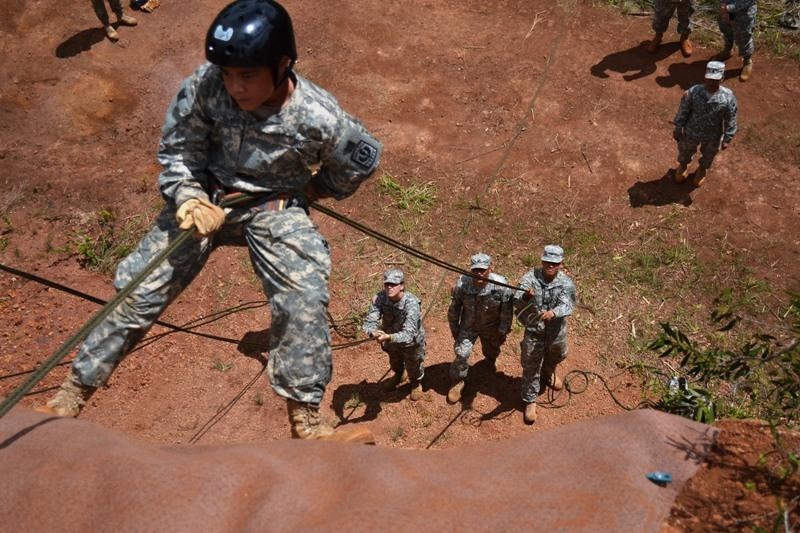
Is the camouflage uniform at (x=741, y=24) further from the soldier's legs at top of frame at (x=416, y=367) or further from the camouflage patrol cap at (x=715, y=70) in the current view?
the soldier's legs at top of frame at (x=416, y=367)

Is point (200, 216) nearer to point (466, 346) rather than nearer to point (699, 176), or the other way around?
point (466, 346)

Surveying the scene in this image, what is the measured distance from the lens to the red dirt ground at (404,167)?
10719 mm

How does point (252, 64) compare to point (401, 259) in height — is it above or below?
above

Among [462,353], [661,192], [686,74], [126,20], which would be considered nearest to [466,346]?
[462,353]

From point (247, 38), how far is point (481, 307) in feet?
19.2

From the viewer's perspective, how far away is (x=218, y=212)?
15.6 feet

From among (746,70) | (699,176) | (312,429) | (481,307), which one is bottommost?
(481,307)

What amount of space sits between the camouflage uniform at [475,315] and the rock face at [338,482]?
5312 mm

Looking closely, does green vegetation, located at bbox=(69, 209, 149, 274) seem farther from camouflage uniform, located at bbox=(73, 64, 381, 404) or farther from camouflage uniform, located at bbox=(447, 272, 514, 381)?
camouflage uniform, located at bbox=(73, 64, 381, 404)

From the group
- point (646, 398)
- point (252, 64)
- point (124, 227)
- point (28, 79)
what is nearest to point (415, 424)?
point (646, 398)

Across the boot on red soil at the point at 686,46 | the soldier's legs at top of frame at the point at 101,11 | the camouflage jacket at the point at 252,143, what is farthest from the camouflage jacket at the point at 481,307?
the soldier's legs at top of frame at the point at 101,11

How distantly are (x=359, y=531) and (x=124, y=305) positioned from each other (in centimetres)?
233

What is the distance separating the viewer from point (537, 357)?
9758 millimetres

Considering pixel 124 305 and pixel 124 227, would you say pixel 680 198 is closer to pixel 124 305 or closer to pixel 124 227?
pixel 124 227
